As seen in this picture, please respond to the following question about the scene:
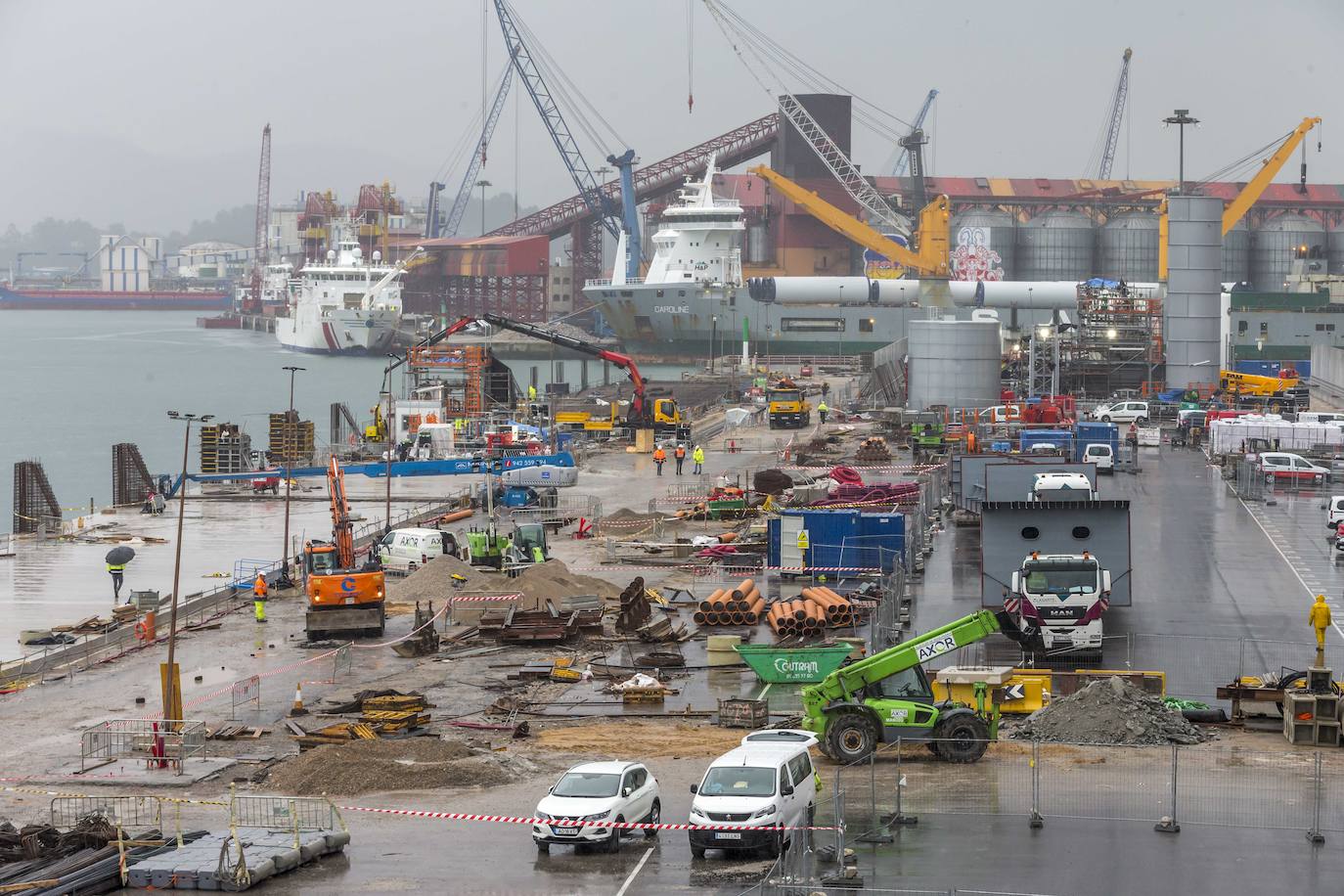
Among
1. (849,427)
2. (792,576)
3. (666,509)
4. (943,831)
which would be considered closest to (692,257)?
(849,427)

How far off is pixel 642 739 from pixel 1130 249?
538ft

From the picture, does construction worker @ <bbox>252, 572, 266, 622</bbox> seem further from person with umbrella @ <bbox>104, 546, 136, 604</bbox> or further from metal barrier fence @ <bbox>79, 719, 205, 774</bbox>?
metal barrier fence @ <bbox>79, 719, 205, 774</bbox>

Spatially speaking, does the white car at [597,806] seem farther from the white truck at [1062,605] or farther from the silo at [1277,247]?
the silo at [1277,247]

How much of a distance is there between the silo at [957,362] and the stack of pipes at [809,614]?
47671mm

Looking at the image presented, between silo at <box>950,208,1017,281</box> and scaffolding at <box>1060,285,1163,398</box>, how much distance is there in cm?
9303

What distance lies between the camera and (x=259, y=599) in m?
36.0

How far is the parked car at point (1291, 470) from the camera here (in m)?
51.3

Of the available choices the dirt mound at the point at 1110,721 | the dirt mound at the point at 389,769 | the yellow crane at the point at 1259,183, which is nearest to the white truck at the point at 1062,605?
the dirt mound at the point at 1110,721

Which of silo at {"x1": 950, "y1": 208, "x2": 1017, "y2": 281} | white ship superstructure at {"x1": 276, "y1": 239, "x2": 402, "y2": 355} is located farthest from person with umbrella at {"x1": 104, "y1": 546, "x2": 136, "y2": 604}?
white ship superstructure at {"x1": 276, "y1": 239, "x2": 402, "y2": 355}

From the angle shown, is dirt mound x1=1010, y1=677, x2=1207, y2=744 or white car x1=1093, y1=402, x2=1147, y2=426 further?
white car x1=1093, y1=402, x2=1147, y2=426

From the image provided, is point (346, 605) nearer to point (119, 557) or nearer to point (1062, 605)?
point (119, 557)

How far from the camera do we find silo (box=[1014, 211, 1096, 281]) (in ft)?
585

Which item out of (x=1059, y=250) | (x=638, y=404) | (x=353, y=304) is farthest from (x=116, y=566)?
(x=1059, y=250)

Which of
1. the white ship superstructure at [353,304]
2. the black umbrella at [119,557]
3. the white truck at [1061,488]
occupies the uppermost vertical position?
the white ship superstructure at [353,304]
